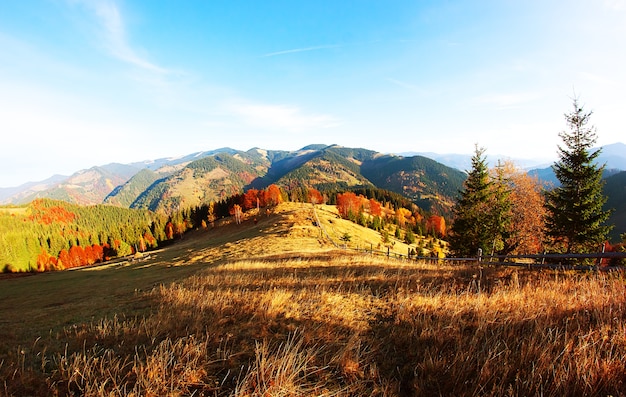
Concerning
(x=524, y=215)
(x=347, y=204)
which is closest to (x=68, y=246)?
(x=347, y=204)

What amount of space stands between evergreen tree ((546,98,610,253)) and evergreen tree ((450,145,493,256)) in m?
5.33

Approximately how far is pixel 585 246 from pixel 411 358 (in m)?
28.7

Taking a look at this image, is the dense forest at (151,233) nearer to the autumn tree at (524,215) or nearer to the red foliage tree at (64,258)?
the red foliage tree at (64,258)

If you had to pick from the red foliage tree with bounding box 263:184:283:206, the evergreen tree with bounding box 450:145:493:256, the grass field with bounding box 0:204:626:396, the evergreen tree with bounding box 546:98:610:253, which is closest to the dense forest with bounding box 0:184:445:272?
the red foliage tree with bounding box 263:184:283:206

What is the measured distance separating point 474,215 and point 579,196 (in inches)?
326

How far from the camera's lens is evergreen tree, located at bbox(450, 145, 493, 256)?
28.1 meters

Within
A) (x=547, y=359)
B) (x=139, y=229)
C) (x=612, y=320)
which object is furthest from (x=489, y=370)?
(x=139, y=229)

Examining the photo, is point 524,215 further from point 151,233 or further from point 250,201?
point 151,233

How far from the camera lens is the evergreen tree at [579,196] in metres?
21.8

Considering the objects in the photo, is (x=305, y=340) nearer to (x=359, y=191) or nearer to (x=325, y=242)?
(x=325, y=242)

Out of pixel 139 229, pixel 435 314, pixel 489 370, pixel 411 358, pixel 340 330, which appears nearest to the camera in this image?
pixel 489 370

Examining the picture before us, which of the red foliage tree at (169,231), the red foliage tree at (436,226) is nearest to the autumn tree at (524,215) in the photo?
the red foliage tree at (436,226)

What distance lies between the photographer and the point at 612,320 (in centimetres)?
420

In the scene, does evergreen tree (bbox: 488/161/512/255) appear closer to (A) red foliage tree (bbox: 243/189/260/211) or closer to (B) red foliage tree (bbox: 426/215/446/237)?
(B) red foliage tree (bbox: 426/215/446/237)
